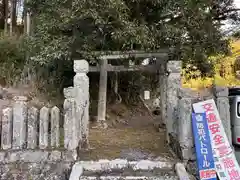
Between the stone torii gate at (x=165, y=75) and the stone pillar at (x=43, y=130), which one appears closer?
the stone pillar at (x=43, y=130)

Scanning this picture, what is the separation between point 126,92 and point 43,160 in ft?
23.3

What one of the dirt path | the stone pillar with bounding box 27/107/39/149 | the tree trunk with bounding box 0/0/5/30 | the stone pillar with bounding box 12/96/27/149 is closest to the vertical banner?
the dirt path

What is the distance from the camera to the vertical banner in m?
4.05

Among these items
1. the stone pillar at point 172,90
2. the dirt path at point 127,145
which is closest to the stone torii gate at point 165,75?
the stone pillar at point 172,90

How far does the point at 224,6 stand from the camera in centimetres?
791

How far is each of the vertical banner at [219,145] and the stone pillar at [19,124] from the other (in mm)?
2559

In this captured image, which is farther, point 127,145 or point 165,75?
point 165,75

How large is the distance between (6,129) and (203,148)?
289cm

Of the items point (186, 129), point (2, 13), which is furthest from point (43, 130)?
point (2, 13)

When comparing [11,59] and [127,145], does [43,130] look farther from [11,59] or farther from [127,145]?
[11,59]

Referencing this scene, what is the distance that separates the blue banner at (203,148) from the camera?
161 inches

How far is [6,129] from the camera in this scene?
14.1 feet

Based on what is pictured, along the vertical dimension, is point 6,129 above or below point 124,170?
above

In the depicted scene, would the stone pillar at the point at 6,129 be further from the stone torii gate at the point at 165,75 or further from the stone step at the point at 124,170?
the stone torii gate at the point at 165,75
